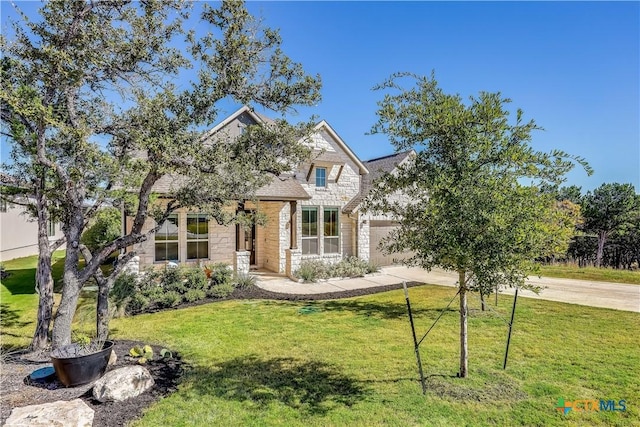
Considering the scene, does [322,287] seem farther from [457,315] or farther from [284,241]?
[457,315]

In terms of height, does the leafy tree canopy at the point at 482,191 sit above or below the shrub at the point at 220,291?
above

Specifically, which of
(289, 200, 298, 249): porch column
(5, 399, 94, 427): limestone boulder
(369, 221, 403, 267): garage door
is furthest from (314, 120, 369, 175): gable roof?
(5, 399, 94, 427): limestone boulder

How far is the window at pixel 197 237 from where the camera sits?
1494 cm

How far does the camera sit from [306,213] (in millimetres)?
16984

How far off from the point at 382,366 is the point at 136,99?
6809 mm

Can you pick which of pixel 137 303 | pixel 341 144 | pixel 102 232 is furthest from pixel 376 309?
pixel 102 232

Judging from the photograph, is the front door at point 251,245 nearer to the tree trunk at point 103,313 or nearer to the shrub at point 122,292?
the shrub at point 122,292

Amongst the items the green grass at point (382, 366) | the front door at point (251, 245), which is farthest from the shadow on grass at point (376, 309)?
the front door at point (251, 245)

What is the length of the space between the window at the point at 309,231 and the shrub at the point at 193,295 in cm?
633

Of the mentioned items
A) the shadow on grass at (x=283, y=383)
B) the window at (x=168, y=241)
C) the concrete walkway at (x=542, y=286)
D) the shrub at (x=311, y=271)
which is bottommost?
the shadow on grass at (x=283, y=383)

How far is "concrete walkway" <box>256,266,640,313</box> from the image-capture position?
36.7 feet

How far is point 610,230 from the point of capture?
20.2 meters

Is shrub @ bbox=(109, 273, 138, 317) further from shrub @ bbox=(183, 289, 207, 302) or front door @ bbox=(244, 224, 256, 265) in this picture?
front door @ bbox=(244, 224, 256, 265)

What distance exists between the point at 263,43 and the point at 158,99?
219 centimetres
